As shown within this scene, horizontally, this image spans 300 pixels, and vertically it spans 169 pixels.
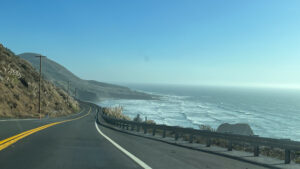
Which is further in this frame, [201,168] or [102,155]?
[102,155]

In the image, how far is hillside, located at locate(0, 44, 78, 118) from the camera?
37125 mm

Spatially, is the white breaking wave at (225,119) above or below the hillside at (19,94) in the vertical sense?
below

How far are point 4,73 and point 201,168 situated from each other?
4395 cm

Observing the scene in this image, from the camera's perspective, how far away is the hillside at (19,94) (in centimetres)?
3712

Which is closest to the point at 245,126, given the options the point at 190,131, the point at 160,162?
the point at 190,131

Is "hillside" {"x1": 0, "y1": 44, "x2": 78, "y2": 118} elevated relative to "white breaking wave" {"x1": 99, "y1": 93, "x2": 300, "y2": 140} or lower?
elevated

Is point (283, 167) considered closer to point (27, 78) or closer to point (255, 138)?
point (255, 138)

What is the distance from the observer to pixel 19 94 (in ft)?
140

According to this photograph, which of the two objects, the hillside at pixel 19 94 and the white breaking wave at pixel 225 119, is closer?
the hillside at pixel 19 94

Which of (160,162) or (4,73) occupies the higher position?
(4,73)

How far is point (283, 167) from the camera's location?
8.03m

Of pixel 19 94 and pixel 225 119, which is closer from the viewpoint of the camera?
pixel 19 94

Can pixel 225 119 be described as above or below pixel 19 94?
below

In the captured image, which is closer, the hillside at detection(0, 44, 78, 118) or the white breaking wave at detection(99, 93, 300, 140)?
the hillside at detection(0, 44, 78, 118)
